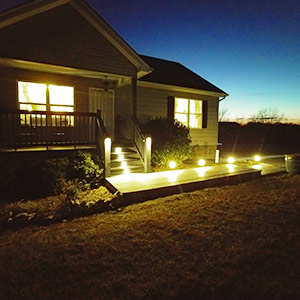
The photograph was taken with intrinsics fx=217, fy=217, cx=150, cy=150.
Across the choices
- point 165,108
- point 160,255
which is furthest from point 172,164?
point 160,255

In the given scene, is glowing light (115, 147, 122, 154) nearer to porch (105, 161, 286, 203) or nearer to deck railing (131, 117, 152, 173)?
deck railing (131, 117, 152, 173)

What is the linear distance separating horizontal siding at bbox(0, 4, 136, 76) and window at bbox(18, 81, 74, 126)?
6.22 feet

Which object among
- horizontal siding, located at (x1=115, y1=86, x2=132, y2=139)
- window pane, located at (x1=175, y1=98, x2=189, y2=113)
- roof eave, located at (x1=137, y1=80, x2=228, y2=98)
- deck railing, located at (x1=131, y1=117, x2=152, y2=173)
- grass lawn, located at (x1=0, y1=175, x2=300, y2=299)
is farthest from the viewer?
window pane, located at (x1=175, y1=98, x2=189, y2=113)

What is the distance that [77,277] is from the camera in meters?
2.76

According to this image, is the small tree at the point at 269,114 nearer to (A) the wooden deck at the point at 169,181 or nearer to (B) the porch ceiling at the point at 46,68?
(A) the wooden deck at the point at 169,181

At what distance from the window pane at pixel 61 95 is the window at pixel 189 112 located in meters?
5.65

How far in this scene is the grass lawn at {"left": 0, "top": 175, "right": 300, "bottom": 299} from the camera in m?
2.55

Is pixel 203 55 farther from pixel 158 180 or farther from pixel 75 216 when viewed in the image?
pixel 75 216

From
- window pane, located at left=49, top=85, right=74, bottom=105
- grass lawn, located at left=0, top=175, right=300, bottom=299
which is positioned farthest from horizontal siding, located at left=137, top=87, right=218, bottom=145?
grass lawn, located at left=0, top=175, right=300, bottom=299

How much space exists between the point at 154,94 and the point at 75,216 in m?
8.23

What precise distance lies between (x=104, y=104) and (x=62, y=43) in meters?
3.27

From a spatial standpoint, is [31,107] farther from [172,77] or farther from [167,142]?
[172,77]

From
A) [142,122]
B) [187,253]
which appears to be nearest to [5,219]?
[187,253]

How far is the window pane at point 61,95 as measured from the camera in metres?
9.10
